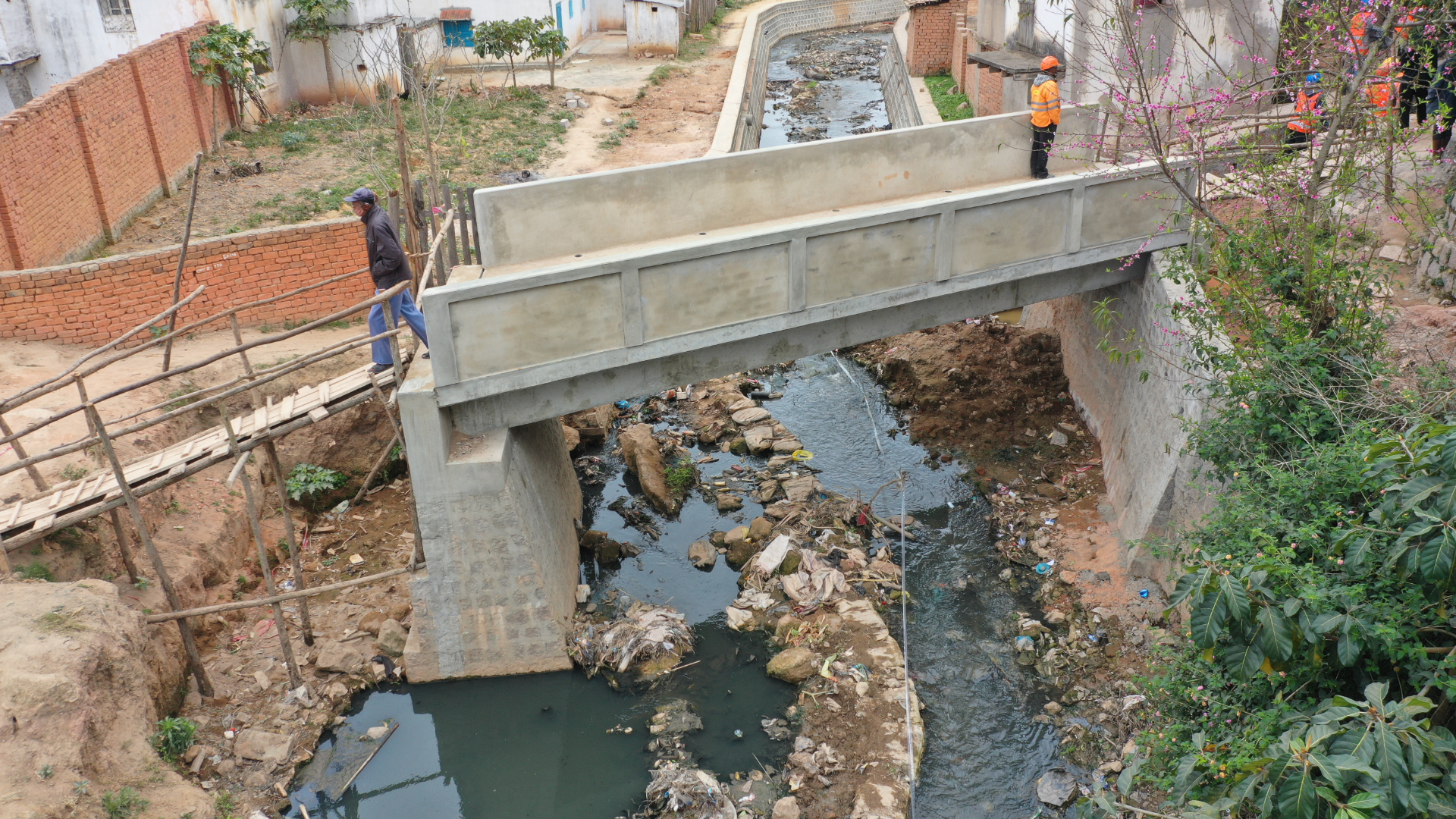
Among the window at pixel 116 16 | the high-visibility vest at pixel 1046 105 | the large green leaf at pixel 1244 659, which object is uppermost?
the window at pixel 116 16

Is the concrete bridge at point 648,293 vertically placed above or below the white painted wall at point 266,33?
below

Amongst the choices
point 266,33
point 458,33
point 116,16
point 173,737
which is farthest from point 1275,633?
point 458,33

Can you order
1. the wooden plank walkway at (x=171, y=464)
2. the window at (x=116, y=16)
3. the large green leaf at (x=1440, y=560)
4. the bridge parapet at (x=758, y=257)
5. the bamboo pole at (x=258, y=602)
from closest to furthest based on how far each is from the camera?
the large green leaf at (x=1440, y=560), the wooden plank walkway at (x=171, y=464), the bamboo pole at (x=258, y=602), the bridge parapet at (x=758, y=257), the window at (x=116, y=16)

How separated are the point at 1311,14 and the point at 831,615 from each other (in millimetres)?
6098

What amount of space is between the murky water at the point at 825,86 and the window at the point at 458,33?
744 cm

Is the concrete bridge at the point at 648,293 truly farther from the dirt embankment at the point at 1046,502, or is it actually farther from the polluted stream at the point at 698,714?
the dirt embankment at the point at 1046,502

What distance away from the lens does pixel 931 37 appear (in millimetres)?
24938

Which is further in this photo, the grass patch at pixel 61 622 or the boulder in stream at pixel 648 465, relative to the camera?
the boulder in stream at pixel 648 465

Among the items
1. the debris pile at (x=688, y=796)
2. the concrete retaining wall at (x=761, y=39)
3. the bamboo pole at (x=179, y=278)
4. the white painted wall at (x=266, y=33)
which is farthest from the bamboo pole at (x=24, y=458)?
the white painted wall at (x=266, y=33)

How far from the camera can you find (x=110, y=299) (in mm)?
10141

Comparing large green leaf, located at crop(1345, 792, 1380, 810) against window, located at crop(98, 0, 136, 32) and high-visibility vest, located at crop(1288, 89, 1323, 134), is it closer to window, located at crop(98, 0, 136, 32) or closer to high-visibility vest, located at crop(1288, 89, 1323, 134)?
high-visibility vest, located at crop(1288, 89, 1323, 134)

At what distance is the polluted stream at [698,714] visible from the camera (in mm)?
7270

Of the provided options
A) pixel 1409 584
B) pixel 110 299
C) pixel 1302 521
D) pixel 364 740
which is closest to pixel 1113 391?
pixel 1302 521

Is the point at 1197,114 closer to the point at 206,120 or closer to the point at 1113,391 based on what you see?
the point at 1113,391
